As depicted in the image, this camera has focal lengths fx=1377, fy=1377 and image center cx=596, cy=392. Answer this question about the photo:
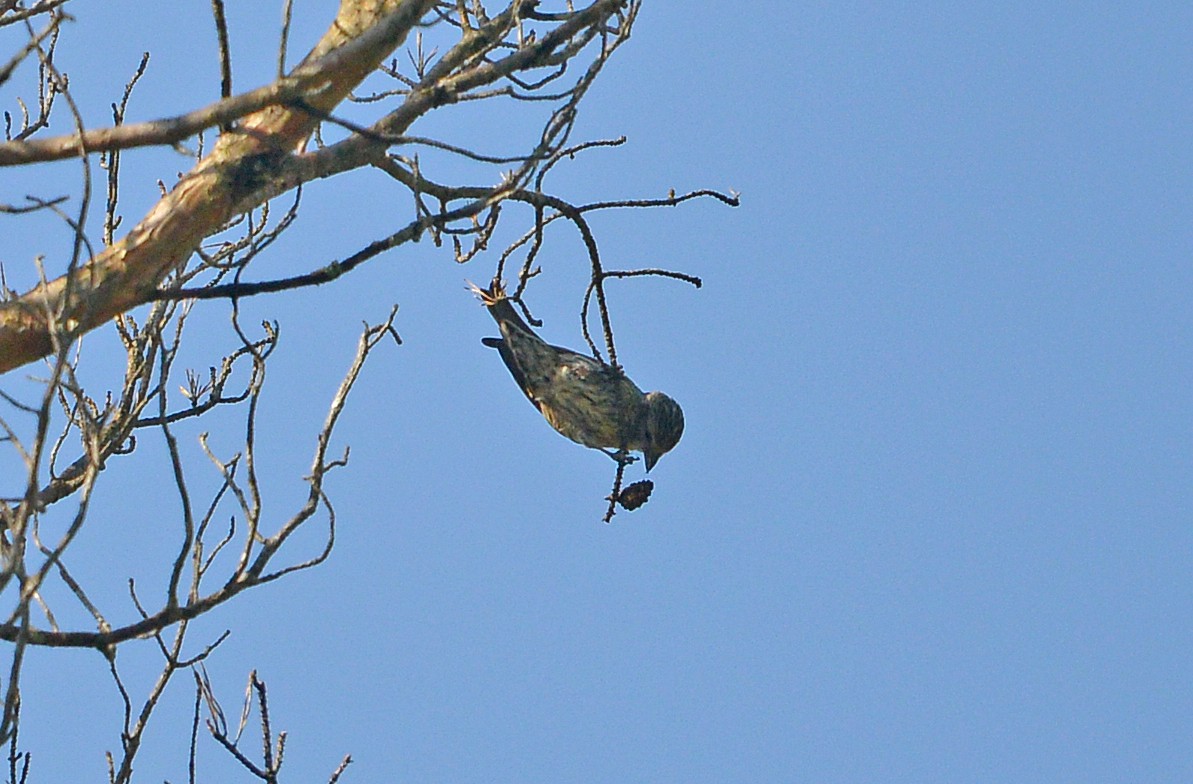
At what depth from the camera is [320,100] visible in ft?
11.2

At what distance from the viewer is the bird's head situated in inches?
281

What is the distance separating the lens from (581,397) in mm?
6961

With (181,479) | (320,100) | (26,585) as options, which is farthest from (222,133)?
(26,585)

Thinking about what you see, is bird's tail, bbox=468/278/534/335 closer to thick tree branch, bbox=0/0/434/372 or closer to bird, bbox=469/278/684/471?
bird, bbox=469/278/684/471

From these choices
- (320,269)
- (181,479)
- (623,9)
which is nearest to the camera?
(181,479)

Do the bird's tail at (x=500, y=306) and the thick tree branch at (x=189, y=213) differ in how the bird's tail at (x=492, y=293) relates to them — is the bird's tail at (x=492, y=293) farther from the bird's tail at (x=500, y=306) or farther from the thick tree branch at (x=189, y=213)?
the thick tree branch at (x=189, y=213)

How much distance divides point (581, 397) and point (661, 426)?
0.48 metres

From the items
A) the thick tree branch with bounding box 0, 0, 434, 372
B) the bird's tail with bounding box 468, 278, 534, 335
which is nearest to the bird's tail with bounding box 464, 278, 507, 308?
the bird's tail with bounding box 468, 278, 534, 335

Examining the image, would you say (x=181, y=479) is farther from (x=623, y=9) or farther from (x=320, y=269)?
(x=623, y=9)

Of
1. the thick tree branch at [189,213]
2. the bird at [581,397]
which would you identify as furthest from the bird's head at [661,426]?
the thick tree branch at [189,213]

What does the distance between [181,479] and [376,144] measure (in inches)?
43.6

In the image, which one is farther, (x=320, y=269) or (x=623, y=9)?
(x=623, y=9)

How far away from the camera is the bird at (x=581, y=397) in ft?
22.7

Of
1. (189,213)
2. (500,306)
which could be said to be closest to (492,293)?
(500,306)
